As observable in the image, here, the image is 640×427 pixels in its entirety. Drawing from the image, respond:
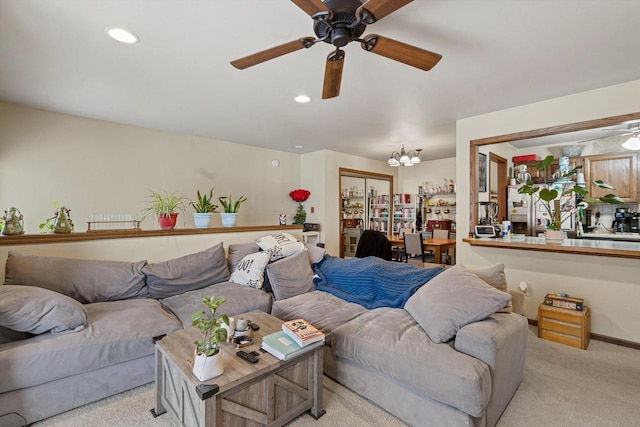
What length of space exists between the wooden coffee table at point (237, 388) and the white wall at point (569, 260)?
106 inches

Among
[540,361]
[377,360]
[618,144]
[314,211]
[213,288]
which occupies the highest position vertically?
[618,144]

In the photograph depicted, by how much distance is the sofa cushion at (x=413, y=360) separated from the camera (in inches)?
55.1

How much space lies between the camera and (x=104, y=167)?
3.59m

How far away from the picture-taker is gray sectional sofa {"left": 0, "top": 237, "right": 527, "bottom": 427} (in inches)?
60.0

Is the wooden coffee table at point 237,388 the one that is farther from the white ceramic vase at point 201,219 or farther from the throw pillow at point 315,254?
the white ceramic vase at point 201,219

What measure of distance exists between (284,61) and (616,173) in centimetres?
545

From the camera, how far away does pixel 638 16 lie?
1.64 m

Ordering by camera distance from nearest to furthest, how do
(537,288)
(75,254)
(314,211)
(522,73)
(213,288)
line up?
(522,73)
(75,254)
(213,288)
(537,288)
(314,211)

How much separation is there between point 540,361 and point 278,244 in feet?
8.62

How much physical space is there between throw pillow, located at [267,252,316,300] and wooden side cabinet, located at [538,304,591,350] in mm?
2277

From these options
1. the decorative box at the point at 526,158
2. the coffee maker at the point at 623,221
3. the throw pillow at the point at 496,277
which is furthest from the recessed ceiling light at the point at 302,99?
the coffee maker at the point at 623,221

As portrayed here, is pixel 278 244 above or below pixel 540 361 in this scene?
above

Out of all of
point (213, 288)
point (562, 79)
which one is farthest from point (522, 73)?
point (213, 288)

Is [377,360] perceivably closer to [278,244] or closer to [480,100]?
[278,244]
